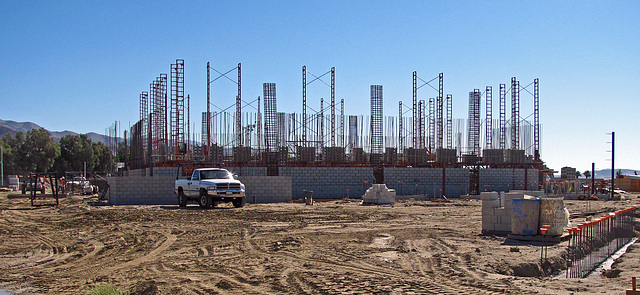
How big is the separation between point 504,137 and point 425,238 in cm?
2911

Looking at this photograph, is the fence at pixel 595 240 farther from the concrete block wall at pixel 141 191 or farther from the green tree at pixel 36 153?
the green tree at pixel 36 153

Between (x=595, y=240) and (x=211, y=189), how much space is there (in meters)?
14.7

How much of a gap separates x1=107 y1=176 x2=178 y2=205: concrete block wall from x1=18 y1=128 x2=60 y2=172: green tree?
51093mm

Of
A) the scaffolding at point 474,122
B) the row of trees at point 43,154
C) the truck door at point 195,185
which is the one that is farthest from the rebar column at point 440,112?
the row of trees at point 43,154

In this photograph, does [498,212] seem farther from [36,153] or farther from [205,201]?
[36,153]

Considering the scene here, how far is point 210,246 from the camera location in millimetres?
10938

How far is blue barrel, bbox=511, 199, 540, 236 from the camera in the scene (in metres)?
12.1

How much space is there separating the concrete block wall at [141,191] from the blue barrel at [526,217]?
18.1m

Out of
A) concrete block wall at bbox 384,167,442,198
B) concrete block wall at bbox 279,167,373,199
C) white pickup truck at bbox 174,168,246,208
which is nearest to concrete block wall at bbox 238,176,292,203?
concrete block wall at bbox 279,167,373,199

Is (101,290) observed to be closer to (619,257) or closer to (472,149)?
(619,257)

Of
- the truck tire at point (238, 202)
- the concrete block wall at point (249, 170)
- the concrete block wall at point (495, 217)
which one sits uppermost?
the concrete block wall at point (249, 170)

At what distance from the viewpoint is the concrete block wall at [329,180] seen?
30719 mm

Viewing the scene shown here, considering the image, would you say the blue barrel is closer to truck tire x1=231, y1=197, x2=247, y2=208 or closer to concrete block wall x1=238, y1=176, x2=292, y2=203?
truck tire x1=231, y1=197, x2=247, y2=208

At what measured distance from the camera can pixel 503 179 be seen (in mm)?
Answer: 34906
